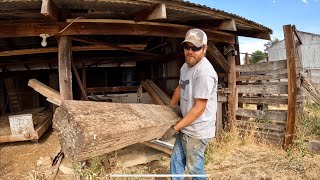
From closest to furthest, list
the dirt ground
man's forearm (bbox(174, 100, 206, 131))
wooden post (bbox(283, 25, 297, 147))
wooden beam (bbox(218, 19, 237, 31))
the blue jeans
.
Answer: man's forearm (bbox(174, 100, 206, 131)), the blue jeans, the dirt ground, wooden beam (bbox(218, 19, 237, 31)), wooden post (bbox(283, 25, 297, 147))

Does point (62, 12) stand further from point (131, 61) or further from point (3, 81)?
point (3, 81)

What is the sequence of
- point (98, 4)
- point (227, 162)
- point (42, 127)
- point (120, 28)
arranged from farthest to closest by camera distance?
1. point (42, 127)
2. point (227, 162)
3. point (120, 28)
4. point (98, 4)

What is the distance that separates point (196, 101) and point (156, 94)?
5.31m

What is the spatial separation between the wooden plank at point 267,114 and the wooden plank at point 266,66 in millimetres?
1000

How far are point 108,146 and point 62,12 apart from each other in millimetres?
2941

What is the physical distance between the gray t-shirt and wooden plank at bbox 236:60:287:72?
389 centimetres

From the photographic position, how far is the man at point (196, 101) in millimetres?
2883

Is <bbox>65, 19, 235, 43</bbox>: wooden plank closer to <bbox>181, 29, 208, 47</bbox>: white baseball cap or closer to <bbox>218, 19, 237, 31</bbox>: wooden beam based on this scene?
<bbox>218, 19, 237, 31</bbox>: wooden beam

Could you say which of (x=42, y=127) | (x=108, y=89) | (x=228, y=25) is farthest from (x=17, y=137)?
(x=228, y=25)

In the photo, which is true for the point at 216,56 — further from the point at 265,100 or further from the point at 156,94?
the point at 156,94

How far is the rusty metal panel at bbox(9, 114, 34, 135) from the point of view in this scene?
582cm

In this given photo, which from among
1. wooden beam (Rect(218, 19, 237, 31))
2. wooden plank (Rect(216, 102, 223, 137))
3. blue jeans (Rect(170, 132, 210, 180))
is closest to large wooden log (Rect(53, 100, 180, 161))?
Answer: blue jeans (Rect(170, 132, 210, 180))

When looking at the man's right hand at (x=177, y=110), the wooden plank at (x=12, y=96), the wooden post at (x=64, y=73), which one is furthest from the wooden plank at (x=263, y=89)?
the wooden plank at (x=12, y=96)

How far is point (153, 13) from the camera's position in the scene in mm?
4430
